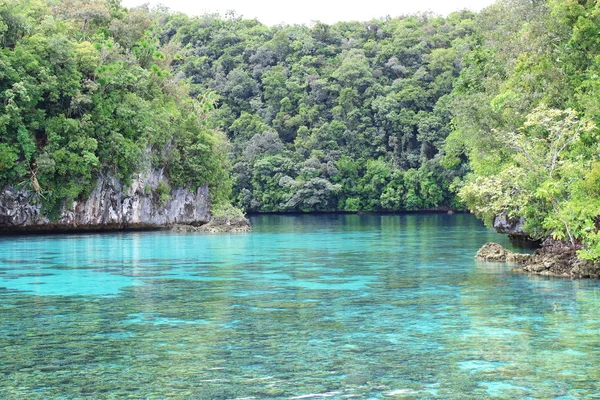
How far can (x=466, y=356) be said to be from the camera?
11.3m

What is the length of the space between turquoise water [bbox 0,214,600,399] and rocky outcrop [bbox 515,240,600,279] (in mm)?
972

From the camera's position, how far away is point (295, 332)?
1329 centimetres

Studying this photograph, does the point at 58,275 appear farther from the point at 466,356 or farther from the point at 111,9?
the point at 111,9

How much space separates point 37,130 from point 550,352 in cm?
4132

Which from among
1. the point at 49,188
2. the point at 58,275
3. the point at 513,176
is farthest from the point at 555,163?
the point at 49,188

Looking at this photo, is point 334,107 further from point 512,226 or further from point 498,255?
point 498,255

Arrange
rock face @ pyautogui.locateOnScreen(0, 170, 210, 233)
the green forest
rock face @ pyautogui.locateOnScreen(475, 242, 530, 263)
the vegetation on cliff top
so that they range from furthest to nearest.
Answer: rock face @ pyautogui.locateOnScreen(0, 170, 210, 233) < the vegetation on cliff top < rock face @ pyautogui.locateOnScreen(475, 242, 530, 263) < the green forest

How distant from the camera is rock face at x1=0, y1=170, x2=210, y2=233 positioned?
4634 centimetres

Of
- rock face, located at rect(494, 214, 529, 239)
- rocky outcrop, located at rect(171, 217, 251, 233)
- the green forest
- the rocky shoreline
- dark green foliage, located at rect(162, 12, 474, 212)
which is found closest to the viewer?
the rocky shoreline

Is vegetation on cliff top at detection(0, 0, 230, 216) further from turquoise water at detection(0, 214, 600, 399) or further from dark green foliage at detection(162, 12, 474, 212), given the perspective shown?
dark green foliage at detection(162, 12, 474, 212)

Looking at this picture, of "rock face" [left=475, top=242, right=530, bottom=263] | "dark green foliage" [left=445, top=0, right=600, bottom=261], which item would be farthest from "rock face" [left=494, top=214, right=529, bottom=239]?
"rock face" [left=475, top=242, right=530, bottom=263]

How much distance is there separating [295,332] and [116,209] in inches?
1585

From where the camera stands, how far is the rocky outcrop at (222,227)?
5222 centimetres

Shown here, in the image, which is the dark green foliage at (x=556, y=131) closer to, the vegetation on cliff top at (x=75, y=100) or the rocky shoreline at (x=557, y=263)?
the rocky shoreline at (x=557, y=263)
